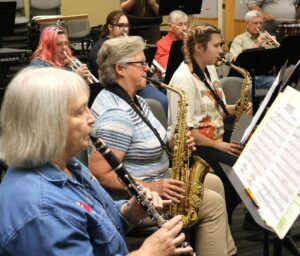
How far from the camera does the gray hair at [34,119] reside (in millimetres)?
1370

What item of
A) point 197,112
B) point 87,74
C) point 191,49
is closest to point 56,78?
point 197,112

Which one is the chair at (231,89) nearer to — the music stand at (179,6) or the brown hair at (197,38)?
the brown hair at (197,38)

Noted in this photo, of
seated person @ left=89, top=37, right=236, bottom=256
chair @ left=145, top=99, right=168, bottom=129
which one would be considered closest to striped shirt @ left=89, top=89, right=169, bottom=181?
seated person @ left=89, top=37, right=236, bottom=256

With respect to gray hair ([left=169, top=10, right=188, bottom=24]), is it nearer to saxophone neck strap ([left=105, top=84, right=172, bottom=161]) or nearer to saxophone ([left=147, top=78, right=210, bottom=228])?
saxophone ([left=147, top=78, right=210, bottom=228])

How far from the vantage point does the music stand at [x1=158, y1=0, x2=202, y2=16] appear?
5.69 metres

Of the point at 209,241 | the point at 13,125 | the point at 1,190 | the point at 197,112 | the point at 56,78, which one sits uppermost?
the point at 56,78

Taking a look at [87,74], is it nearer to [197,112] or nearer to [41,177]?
[197,112]

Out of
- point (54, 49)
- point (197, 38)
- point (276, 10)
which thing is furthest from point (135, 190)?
point (276, 10)

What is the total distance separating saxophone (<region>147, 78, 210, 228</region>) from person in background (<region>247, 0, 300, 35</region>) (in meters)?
4.23

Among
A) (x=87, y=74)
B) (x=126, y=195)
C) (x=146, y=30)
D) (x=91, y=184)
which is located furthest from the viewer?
(x=146, y=30)

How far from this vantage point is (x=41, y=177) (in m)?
1.36

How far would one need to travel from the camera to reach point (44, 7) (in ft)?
26.5

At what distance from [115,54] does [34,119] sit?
45.7 inches

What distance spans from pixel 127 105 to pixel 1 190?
3.62ft
